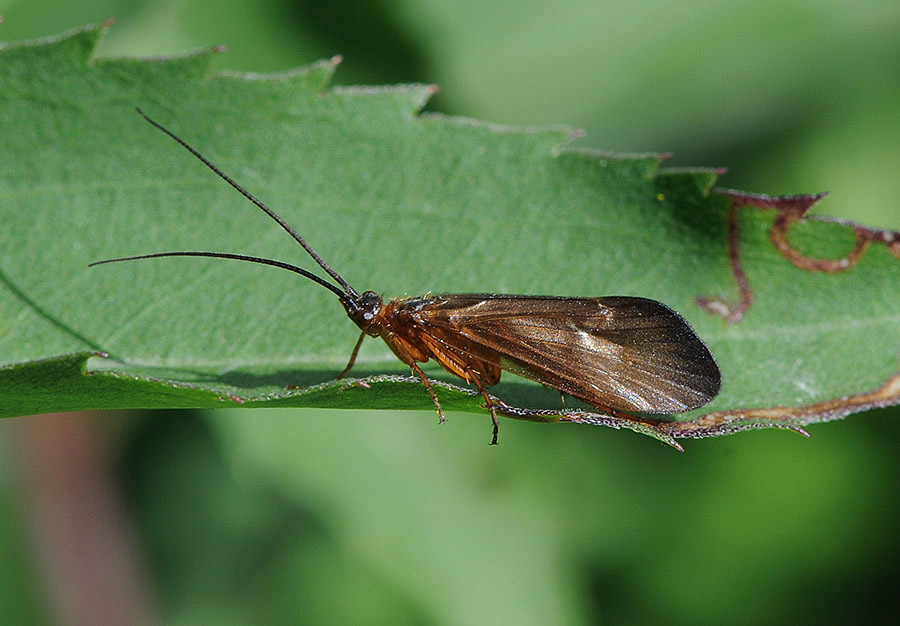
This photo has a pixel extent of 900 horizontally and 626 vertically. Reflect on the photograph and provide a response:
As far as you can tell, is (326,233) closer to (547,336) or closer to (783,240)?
(547,336)

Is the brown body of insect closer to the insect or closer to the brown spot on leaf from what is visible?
the insect

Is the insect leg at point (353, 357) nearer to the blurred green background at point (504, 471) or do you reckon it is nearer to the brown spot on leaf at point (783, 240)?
the brown spot on leaf at point (783, 240)

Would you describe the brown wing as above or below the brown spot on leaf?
below

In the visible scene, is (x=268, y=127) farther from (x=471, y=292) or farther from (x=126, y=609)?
(x=126, y=609)

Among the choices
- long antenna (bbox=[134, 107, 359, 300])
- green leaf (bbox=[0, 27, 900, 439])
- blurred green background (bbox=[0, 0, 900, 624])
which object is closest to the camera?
green leaf (bbox=[0, 27, 900, 439])

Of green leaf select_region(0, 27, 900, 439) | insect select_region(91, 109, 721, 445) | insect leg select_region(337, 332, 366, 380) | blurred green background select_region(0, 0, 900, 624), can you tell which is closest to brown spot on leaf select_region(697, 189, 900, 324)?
green leaf select_region(0, 27, 900, 439)

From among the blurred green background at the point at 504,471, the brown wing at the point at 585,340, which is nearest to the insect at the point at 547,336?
the brown wing at the point at 585,340

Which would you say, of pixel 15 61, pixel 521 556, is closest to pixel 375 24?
pixel 15 61
